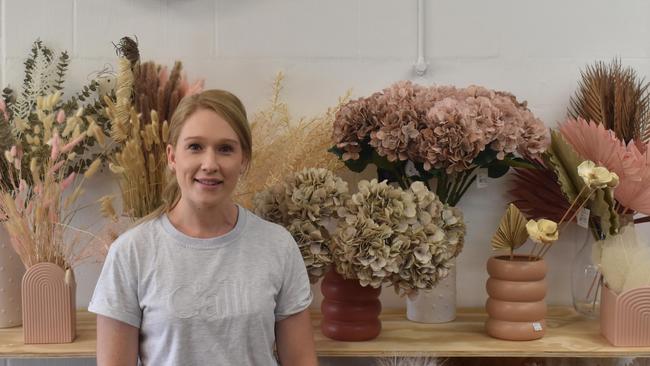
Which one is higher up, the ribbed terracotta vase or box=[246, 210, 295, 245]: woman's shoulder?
box=[246, 210, 295, 245]: woman's shoulder

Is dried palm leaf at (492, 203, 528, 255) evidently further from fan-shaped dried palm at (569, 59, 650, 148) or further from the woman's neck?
the woman's neck

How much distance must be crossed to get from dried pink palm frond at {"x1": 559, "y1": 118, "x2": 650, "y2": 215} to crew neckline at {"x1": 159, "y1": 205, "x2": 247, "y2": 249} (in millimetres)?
888

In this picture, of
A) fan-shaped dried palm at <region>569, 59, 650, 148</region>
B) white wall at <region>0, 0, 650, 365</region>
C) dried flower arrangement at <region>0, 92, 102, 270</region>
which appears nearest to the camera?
dried flower arrangement at <region>0, 92, 102, 270</region>

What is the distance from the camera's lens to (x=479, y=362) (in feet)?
5.66

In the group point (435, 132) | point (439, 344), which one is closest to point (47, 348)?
point (439, 344)

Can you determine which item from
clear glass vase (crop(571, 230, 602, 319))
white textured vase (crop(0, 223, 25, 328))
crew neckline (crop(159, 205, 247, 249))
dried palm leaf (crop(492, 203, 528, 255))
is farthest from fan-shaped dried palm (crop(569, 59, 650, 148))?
white textured vase (crop(0, 223, 25, 328))

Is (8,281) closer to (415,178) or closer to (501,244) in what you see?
(415,178)

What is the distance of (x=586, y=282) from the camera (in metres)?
1.72

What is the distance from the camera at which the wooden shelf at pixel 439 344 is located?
1469 millimetres

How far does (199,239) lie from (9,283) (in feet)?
1.94

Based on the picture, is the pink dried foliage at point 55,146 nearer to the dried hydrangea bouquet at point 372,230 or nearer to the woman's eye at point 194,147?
the woman's eye at point 194,147

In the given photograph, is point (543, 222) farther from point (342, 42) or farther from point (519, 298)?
point (342, 42)

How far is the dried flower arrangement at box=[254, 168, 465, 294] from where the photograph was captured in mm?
1402

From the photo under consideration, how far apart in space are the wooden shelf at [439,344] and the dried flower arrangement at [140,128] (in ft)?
1.10
